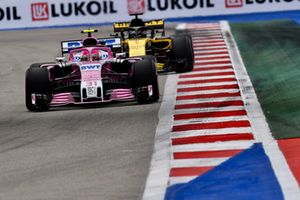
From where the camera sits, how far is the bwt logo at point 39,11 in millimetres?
34500

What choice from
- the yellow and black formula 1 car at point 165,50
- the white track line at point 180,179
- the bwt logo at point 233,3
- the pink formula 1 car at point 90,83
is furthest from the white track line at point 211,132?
the bwt logo at point 233,3

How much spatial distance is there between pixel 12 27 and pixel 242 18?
8.02 metres

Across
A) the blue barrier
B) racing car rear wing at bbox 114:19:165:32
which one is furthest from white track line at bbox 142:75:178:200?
racing car rear wing at bbox 114:19:165:32

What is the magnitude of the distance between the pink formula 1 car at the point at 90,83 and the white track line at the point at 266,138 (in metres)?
1.73

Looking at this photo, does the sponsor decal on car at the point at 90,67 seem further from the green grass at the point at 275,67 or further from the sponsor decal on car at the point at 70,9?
the sponsor decal on car at the point at 70,9

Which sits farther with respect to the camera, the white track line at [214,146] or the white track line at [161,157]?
the white track line at [214,146]

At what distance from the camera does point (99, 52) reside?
17625mm

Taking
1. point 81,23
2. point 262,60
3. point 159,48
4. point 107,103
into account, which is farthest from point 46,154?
point 81,23

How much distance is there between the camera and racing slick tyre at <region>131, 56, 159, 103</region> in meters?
16.3

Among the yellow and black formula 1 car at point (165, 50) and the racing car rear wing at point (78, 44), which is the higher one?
the racing car rear wing at point (78, 44)

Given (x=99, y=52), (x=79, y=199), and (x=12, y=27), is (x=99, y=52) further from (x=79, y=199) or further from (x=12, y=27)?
(x=12, y=27)

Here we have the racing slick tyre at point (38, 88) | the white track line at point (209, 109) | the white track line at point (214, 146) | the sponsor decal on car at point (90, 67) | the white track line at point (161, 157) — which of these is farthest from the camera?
the sponsor decal on car at point (90, 67)

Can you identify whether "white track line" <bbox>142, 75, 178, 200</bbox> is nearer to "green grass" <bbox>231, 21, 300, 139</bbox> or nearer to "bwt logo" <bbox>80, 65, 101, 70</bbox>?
"bwt logo" <bbox>80, 65, 101, 70</bbox>

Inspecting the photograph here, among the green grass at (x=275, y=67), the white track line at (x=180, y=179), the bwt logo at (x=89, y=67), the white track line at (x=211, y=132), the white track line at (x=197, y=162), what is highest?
the bwt logo at (x=89, y=67)
